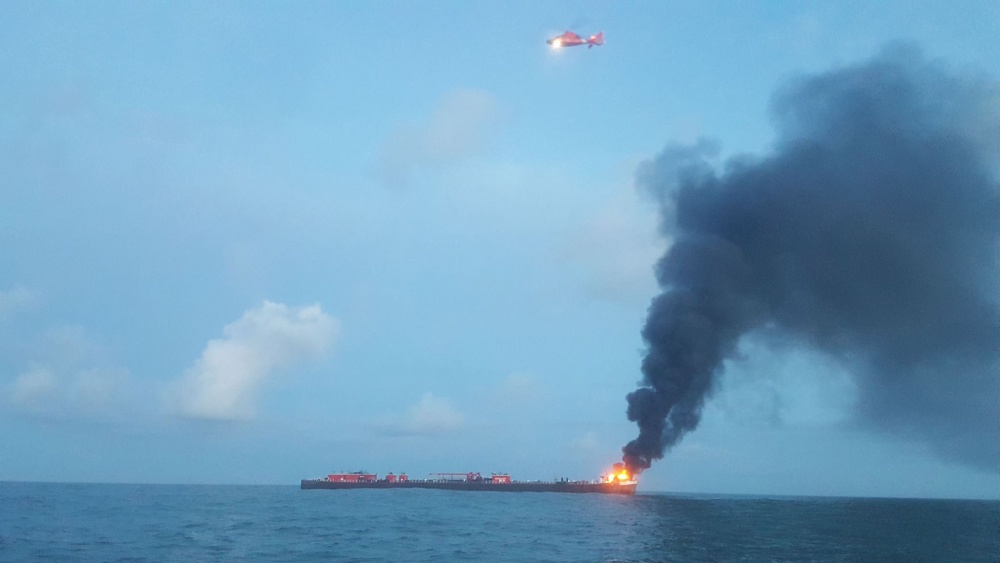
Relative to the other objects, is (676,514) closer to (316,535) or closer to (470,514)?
(470,514)

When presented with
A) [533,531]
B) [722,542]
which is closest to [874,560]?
[722,542]

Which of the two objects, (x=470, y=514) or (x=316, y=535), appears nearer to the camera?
(x=316, y=535)

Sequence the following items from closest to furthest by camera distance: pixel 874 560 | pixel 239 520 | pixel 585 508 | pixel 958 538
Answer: pixel 874 560 → pixel 958 538 → pixel 239 520 → pixel 585 508

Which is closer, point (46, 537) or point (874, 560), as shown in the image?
point (874, 560)

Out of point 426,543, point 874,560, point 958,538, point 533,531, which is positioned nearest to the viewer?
point 874,560

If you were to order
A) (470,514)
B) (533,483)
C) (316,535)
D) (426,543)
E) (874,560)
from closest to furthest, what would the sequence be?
(874,560) < (426,543) < (316,535) < (470,514) < (533,483)

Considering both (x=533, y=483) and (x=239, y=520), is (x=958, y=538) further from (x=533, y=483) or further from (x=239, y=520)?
(x=533, y=483)

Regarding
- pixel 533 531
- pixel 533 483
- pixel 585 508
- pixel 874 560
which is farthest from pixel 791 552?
pixel 533 483

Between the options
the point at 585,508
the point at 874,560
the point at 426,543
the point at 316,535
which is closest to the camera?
the point at 874,560
